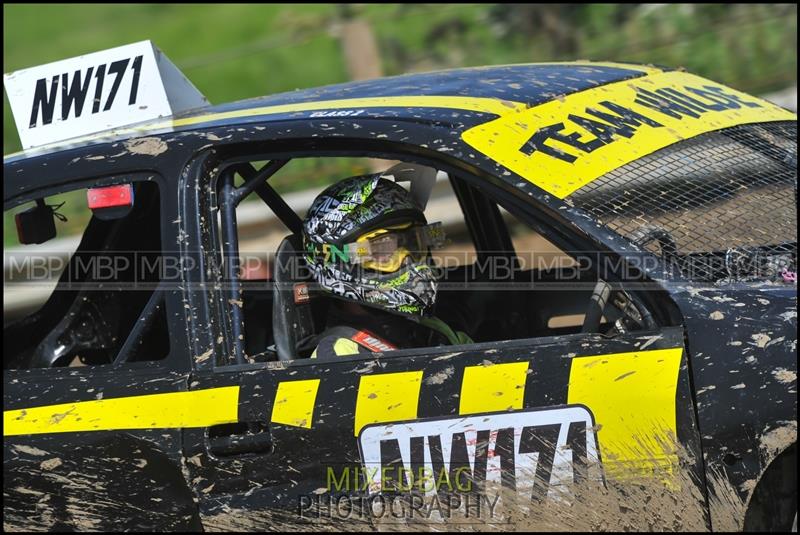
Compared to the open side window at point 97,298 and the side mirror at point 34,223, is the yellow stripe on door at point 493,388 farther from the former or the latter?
the side mirror at point 34,223

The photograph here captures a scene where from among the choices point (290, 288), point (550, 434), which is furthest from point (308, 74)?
point (550, 434)

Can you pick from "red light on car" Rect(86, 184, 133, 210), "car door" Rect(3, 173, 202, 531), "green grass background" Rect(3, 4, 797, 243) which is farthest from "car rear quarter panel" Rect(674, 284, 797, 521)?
"green grass background" Rect(3, 4, 797, 243)

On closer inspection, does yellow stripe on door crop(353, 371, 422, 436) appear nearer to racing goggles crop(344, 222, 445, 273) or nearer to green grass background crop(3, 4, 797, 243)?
racing goggles crop(344, 222, 445, 273)

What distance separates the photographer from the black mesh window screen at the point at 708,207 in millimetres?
2816

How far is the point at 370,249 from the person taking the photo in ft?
10.7

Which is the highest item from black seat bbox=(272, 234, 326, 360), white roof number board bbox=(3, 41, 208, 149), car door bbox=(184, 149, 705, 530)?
white roof number board bbox=(3, 41, 208, 149)

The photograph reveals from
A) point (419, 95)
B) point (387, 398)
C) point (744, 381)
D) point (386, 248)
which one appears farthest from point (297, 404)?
point (744, 381)

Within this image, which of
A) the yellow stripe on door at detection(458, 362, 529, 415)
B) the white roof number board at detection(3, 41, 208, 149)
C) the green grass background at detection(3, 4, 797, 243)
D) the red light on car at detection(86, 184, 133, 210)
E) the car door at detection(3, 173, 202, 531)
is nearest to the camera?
the yellow stripe on door at detection(458, 362, 529, 415)

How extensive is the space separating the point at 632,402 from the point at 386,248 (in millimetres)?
914

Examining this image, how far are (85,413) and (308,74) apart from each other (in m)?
7.48

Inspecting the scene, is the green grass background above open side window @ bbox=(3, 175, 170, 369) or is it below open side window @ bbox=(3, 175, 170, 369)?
above

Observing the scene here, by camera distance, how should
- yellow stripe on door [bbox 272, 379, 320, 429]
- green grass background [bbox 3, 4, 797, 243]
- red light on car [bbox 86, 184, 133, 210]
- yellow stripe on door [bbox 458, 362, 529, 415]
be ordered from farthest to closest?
green grass background [bbox 3, 4, 797, 243] < red light on car [bbox 86, 184, 133, 210] < yellow stripe on door [bbox 272, 379, 320, 429] < yellow stripe on door [bbox 458, 362, 529, 415]

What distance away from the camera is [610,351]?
8.89 ft

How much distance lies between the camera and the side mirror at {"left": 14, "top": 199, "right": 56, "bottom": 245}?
3.47 meters
